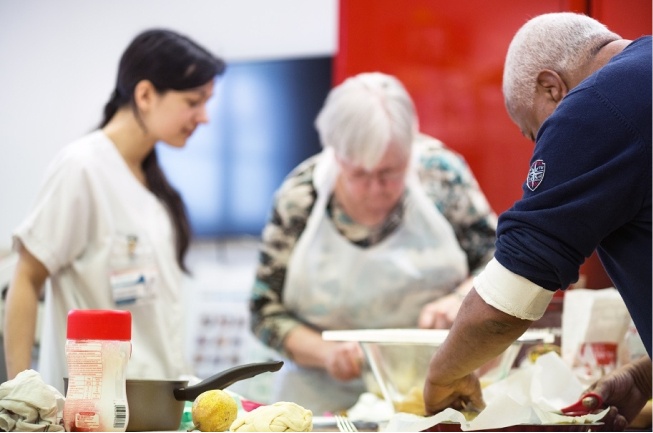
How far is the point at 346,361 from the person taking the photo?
2123 millimetres

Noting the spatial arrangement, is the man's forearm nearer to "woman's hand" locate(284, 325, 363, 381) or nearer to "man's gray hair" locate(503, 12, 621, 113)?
"man's gray hair" locate(503, 12, 621, 113)

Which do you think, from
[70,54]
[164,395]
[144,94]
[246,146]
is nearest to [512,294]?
[164,395]

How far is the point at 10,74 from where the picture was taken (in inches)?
165

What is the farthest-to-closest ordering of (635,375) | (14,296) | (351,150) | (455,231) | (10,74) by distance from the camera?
(10,74)
(455,231)
(351,150)
(14,296)
(635,375)

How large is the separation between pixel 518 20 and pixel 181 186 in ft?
7.68

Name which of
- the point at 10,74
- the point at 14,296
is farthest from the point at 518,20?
the point at 10,74

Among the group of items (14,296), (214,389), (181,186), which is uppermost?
(214,389)

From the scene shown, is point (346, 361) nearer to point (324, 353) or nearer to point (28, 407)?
point (324, 353)

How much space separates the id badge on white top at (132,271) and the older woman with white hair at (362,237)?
0.37 meters

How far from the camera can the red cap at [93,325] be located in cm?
103

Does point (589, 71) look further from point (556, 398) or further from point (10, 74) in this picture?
point (10, 74)

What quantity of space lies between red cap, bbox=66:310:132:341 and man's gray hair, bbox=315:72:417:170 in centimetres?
135

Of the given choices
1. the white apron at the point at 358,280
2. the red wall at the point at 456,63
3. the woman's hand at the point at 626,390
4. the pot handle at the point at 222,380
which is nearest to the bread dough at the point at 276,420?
the pot handle at the point at 222,380

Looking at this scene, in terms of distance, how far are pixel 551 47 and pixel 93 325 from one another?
0.75 meters
